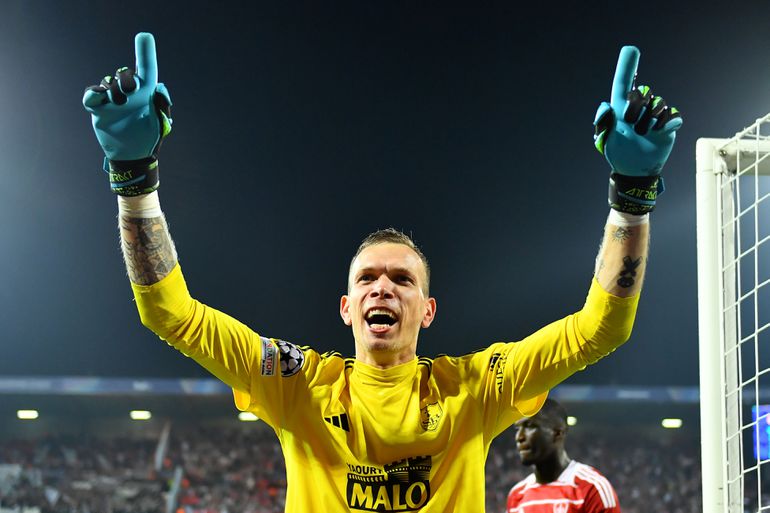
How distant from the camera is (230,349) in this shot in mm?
3189

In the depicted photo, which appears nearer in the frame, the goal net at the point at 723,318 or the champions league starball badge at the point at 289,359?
the champions league starball badge at the point at 289,359

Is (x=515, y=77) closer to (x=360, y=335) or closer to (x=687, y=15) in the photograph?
(x=687, y=15)

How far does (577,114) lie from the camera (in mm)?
22031

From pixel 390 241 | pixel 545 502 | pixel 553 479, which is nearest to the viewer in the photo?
pixel 390 241

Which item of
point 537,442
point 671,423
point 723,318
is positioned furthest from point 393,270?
point 671,423

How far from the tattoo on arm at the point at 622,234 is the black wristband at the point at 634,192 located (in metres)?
0.06

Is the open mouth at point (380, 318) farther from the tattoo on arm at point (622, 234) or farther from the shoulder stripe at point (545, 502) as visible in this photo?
the shoulder stripe at point (545, 502)

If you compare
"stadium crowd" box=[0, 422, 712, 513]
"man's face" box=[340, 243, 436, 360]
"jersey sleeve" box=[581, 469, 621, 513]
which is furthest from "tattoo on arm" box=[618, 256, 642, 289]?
"stadium crowd" box=[0, 422, 712, 513]

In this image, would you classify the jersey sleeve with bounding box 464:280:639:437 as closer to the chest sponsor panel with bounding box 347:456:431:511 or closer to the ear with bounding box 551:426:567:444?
the chest sponsor panel with bounding box 347:456:431:511

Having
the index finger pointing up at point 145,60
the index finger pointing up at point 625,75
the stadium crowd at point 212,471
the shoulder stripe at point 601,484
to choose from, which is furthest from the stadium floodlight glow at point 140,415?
the index finger pointing up at point 625,75

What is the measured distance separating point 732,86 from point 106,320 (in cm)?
1828

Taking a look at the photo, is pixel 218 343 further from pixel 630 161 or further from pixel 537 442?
pixel 537 442

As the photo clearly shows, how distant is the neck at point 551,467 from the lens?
284 inches

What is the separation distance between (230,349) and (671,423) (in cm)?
2487
